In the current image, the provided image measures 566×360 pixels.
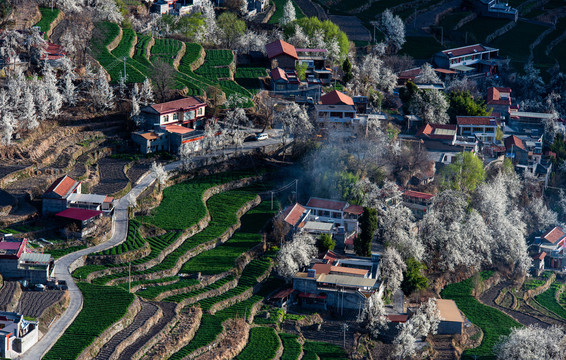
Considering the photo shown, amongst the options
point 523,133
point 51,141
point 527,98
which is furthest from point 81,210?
point 527,98

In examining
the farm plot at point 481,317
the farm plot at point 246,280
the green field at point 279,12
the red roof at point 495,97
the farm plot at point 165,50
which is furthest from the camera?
the green field at point 279,12

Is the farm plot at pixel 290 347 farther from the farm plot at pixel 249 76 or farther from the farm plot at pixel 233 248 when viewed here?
the farm plot at pixel 249 76

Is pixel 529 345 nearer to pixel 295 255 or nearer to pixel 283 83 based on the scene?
pixel 295 255

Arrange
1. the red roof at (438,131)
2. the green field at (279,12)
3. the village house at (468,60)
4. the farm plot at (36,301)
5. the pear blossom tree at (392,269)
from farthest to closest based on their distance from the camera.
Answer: the green field at (279,12) < the village house at (468,60) < the red roof at (438,131) < the pear blossom tree at (392,269) < the farm plot at (36,301)

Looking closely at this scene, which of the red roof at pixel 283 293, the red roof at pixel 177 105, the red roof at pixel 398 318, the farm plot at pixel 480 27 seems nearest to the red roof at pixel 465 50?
the farm plot at pixel 480 27

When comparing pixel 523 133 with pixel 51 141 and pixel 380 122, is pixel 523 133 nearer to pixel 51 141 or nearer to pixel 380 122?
pixel 380 122

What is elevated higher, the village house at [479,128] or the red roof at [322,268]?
the village house at [479,128]
